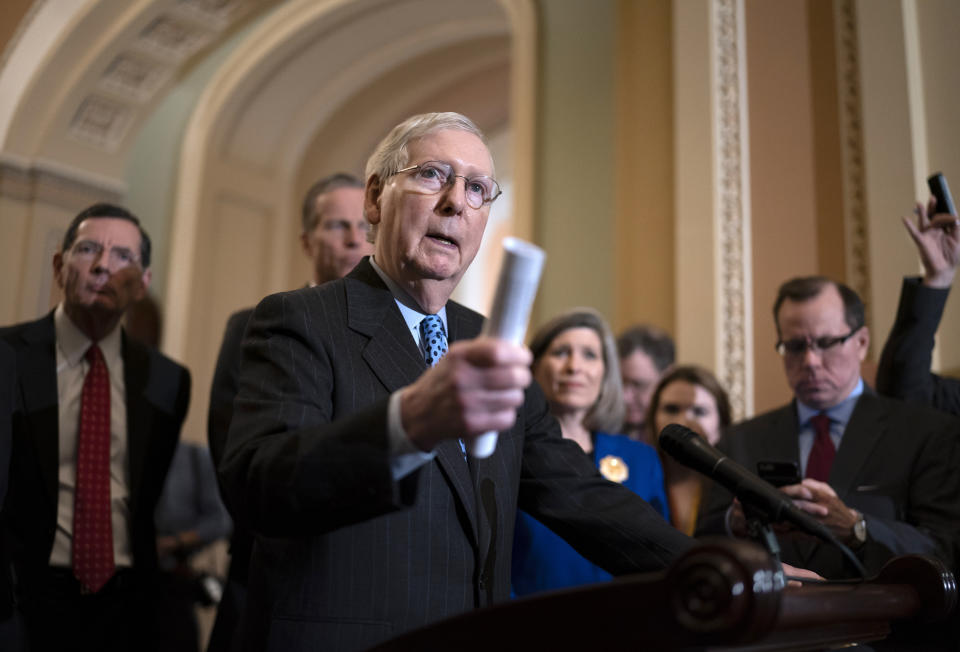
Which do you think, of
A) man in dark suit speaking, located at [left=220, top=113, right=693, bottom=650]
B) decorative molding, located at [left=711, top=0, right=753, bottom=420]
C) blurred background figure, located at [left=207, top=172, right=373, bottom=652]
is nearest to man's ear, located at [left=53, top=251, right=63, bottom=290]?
blurred background figure, located at [left=207, top=172, right=373, bottom=652]

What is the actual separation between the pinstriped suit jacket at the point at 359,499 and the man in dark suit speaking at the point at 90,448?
1.35 metres

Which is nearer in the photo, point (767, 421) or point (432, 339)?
point (432, 339)

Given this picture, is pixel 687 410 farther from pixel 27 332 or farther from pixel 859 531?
pixel 27 332

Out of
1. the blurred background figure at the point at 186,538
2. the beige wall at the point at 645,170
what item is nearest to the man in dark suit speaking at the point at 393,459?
the blurred background figure at the point at 186,538

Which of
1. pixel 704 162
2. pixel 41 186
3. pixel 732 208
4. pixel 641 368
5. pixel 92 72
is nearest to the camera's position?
pixel 641 368

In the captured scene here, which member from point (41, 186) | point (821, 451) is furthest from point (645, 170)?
point (41, 186)

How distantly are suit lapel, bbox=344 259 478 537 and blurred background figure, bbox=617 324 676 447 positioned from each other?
2721 millimetres

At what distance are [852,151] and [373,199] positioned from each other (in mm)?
2882

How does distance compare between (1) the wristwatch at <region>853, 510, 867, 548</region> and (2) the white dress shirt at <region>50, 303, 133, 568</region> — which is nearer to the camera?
(1) the wristwatch at <region>853, 510, 867, 548</region>

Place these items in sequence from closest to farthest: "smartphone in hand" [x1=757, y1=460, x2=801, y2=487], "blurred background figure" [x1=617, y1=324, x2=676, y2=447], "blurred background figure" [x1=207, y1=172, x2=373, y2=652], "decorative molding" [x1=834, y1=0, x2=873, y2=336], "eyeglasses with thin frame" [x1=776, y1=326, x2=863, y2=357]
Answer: "smartphone in hand" [x1=757, y1=460, x2=801, y2=487] < "blurred background figure" [x1=207, y1=172, x2=373, y2=652] < "eyeglasses with thin frame" [x1=776, y1=326, x2=863, y2=357] < "decorative molding" [x1=834, y1=0, x2=873, y2=336] < "blurred background figure" [x1=617, y1=324, x2=676, y2=447]

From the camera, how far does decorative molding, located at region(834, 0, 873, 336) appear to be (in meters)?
3.90

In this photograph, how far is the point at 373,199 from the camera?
183 centimetres

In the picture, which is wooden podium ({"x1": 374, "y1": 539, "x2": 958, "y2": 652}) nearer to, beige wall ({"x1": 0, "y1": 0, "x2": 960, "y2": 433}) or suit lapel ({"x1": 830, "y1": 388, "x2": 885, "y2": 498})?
suit lapel ({"x1": 830, "y1": 388, "x2": 885, "y2": 498})

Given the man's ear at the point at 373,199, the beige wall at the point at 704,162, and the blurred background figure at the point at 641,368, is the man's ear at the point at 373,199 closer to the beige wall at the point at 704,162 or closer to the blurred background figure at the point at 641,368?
the beige wall at the point at 704,162
